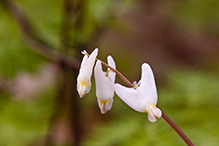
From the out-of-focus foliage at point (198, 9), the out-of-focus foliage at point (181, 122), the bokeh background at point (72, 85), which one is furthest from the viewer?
the out-of-focus foliage at point (198, 9)

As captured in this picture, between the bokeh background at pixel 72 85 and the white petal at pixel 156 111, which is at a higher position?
the bokeh background at pixel 72 85

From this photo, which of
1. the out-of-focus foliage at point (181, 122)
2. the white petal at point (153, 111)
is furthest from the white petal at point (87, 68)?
the out-of-focus foliage at point (181, 122)

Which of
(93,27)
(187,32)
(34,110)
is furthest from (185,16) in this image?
(34,110)

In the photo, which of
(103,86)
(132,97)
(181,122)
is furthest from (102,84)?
(181,122)

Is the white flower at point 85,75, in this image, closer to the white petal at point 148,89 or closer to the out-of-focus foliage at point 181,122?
the white petal at point 148,89

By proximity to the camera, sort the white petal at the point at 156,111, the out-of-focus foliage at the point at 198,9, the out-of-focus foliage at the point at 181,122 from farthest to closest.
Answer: the out-of-focus foliage at the point at 198,9 → the out-of-focus foliage at the point at 181,122 → the white petal at the point at 156,111

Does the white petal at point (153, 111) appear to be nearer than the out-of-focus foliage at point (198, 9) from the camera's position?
Yes

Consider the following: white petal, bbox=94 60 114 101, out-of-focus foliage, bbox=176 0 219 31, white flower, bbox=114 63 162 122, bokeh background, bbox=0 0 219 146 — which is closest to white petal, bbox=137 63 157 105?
white flower, bbox=114 63 162 122

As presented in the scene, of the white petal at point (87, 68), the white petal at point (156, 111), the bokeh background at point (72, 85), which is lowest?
the white petal at point (156, 111)

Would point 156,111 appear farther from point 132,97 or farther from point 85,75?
point 85,75

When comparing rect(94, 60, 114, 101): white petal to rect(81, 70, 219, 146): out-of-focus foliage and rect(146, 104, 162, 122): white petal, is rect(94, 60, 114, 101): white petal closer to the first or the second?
rect(146, 104, 162, 122): white petal
